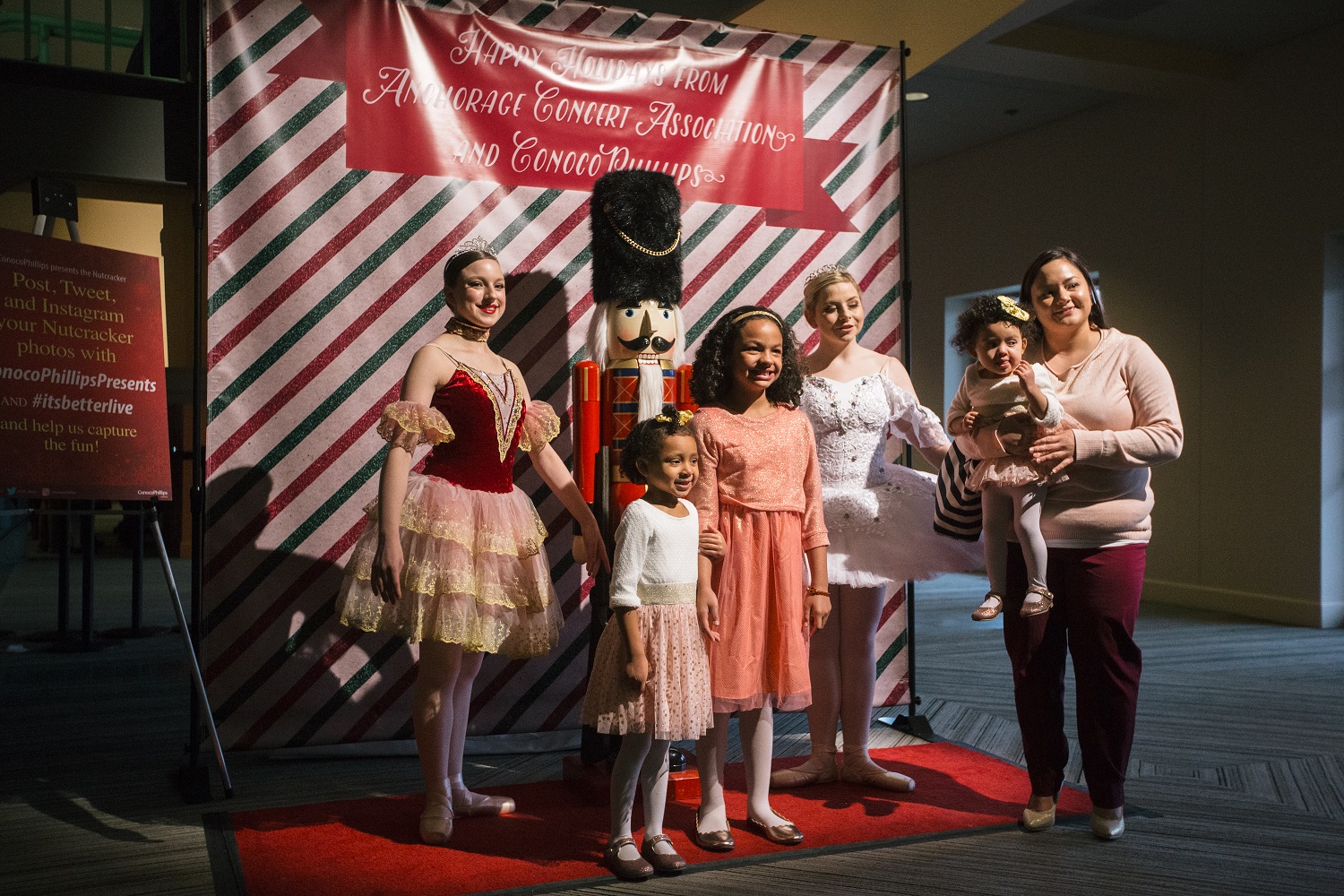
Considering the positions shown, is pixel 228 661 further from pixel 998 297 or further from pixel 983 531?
pixel 998 297

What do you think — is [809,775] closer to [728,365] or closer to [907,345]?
[728,365]

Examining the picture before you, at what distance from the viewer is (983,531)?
3285mm

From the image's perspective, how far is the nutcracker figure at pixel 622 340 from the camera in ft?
11.8

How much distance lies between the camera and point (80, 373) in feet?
11.9

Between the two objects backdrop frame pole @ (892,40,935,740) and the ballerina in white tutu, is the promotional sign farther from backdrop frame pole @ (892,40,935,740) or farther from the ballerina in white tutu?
backdrop frame pole @ (892,40,935,740)

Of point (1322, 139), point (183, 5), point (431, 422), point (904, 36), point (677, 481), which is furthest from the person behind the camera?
point (1322, 139)

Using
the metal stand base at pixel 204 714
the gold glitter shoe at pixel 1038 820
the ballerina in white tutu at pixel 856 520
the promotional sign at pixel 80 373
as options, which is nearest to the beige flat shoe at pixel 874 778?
the ballerina in white tutu at pixel 856 520

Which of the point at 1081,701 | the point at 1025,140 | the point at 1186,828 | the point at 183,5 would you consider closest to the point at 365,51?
the point at 183,5

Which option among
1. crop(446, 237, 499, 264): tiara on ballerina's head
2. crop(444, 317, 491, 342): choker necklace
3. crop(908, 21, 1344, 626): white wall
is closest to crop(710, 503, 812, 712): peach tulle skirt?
crop(444, 317, 491, 342): choker necklace

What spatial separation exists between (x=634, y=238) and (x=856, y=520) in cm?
117

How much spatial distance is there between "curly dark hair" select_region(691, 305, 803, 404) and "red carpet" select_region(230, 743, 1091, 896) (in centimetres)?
128

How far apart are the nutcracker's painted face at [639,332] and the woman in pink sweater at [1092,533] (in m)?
1.15

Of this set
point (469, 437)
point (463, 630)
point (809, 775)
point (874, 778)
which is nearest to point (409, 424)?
point (469, 437)

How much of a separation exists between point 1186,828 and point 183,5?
4.26 metres
